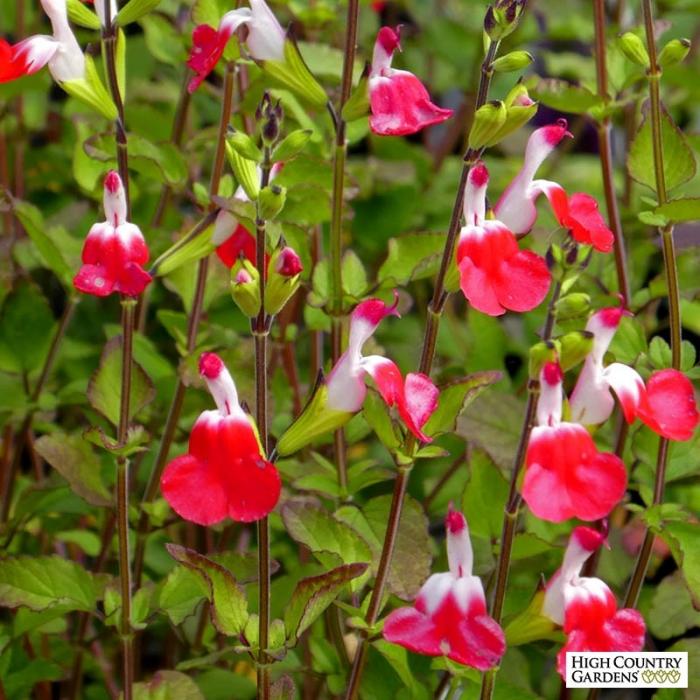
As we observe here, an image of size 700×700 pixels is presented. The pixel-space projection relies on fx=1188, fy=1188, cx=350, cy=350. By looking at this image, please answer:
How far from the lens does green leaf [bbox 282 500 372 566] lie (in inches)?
33.0

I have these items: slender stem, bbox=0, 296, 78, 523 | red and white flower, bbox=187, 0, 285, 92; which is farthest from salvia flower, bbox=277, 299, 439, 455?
slender stem, bbox=0, 296, 78, 523

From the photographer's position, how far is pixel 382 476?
95 centimetres

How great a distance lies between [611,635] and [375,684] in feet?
0.84

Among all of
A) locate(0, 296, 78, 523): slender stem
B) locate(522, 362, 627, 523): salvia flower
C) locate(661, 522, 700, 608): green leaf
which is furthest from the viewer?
locate(0, 296, 78, 523): slender stem

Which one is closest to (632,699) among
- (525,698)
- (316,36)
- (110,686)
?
(525,698)

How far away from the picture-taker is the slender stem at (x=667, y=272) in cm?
89

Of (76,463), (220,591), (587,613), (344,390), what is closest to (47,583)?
(76,463)

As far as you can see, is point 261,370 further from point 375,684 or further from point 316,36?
point 316,36

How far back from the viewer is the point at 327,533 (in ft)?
2.76

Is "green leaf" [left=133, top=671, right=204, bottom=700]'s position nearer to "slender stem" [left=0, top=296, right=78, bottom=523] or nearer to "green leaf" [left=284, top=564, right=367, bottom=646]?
"green leaf" [left=284, top=564, right=367, bottom=646]

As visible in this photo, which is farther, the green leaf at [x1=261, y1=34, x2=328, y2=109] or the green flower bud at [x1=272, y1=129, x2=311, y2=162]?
the green leaf at [x1=261, y1=34, x2=328, y2=109]

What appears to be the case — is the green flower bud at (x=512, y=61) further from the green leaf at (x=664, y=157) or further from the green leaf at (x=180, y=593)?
the green leaf at (x=180, y=593)

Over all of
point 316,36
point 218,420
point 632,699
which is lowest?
point 632,699

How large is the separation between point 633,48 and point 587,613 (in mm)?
430
